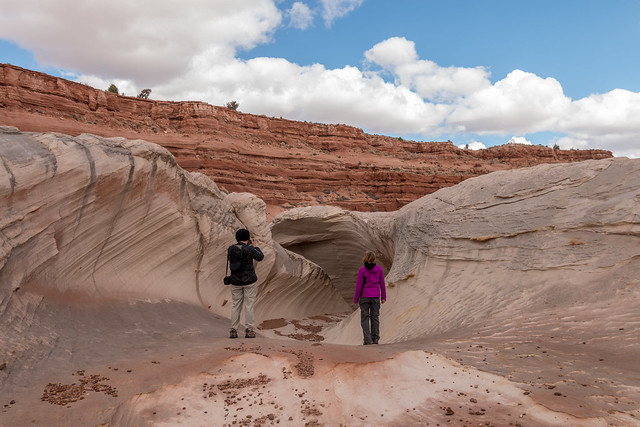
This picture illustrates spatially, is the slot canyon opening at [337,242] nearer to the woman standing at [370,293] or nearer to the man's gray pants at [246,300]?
the woman standing at [370,293]

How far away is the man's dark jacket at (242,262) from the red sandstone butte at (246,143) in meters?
19.4

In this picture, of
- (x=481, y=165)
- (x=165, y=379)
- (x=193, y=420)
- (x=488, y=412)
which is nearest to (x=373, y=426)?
(x=488, y=412)

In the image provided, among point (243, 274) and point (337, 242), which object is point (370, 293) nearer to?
point (243, 274)

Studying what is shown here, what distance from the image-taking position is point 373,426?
263cm

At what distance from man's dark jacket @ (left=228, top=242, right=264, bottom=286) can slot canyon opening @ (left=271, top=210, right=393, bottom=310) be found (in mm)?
5927

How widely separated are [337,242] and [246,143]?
2544 cm

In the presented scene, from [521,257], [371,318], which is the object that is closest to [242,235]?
[371,318]

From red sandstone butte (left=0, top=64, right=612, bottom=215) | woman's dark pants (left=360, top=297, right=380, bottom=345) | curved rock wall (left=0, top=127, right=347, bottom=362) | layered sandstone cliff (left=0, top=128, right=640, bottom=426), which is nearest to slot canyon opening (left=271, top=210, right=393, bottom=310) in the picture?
layered sandstone cliff (left=0, top=128, right=640, bottom=426)

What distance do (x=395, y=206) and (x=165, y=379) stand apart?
3241 cm

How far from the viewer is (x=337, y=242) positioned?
1370cm

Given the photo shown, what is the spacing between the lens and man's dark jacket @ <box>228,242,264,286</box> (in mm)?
5527

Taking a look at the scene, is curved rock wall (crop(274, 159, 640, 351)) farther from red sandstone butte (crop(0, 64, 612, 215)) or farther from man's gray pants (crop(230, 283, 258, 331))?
red sandstone butte (crop(0, 64, 612, 215))

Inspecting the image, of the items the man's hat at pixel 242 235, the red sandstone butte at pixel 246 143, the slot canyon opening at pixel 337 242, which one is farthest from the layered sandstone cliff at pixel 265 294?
the red sandstone butte at pixel 246 143

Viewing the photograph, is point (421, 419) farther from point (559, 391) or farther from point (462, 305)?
point (462, 305)
